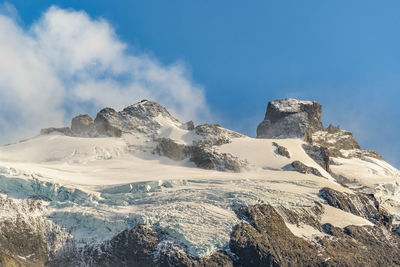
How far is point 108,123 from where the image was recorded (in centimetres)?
13375

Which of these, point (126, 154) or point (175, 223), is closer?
point (175, 223)

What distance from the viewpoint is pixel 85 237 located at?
72875 mm

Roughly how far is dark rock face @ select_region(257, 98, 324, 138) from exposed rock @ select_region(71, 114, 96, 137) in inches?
2194

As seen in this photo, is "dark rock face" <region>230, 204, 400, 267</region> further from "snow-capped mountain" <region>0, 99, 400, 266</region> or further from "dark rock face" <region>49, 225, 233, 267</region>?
"dark rock face" <region>49, 225, 233, 267</region>

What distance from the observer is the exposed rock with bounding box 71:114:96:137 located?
13338cm

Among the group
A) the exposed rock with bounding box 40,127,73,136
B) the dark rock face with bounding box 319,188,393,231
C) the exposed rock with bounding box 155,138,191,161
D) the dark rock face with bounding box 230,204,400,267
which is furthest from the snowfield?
the exposed rock with bounding box 40,127,73,136

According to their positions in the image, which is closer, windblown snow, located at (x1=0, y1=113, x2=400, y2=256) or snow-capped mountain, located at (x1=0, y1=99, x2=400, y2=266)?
snow-capped mountain, located at (x1=0, y1=99, x2=400, y2=266)

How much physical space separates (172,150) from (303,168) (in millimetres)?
34236

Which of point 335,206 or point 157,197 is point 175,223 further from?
point 335,206

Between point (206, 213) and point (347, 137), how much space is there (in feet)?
330

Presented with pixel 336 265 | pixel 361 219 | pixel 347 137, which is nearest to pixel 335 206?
pixel 361 219

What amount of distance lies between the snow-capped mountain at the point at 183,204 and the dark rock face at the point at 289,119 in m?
14.4

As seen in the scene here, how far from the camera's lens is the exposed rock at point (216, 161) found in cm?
11206

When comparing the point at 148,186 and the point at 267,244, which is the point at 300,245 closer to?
the point at 267,244
